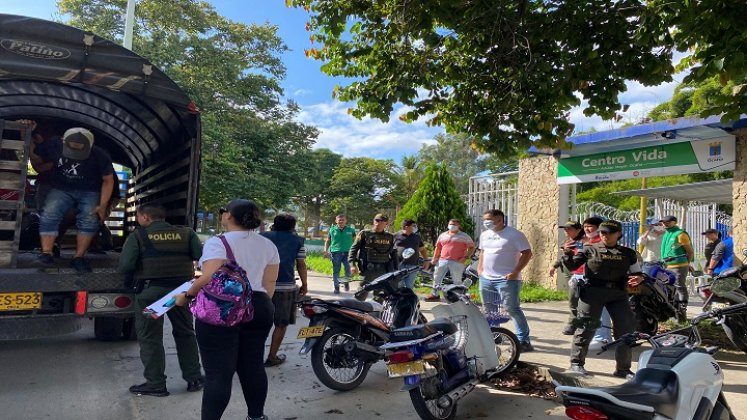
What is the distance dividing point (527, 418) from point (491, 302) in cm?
215

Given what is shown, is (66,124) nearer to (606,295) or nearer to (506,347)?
(506,347)

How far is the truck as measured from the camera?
15.1ft

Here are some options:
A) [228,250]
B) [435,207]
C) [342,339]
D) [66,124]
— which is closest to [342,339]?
[342,339]

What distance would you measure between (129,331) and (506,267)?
14.8 ft

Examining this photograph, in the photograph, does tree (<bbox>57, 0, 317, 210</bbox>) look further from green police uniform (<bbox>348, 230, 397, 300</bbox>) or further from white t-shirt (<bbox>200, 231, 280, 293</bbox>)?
white t-shirt (<bbox>200, 231, 280, 293</bbox>)

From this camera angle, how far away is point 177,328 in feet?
15.3

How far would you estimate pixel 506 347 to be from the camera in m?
5.21

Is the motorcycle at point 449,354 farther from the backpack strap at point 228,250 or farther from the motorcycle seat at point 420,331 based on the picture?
the backpack strap at point 228,250

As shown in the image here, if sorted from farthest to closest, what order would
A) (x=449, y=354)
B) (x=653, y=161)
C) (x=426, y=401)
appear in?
(x=653, y=161), (x=449, y=354), (x=426, y=401)

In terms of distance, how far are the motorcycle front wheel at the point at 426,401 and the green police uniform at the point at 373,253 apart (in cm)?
379

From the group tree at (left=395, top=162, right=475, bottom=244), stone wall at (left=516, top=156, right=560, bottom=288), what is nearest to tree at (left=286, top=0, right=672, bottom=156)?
stone wall at (left=516, top=156, right=560, bottom=288)

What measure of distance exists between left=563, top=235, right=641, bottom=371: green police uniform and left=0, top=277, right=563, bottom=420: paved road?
859 millimetres

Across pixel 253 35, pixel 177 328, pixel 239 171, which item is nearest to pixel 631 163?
pixel 177 328

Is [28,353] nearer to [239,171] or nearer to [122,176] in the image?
[122,176]
